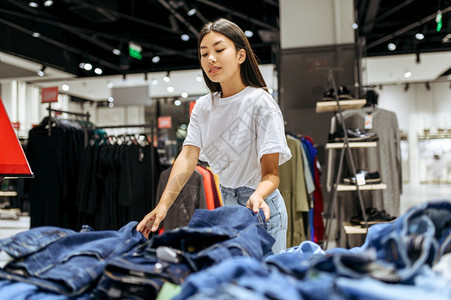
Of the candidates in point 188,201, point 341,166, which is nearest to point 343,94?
point 341,166

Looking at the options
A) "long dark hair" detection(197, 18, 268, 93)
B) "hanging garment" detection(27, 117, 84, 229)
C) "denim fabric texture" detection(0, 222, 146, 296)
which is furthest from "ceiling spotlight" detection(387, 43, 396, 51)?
"denim fabric texture" detection(0, 222, 146, 296)

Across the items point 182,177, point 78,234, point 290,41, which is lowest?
point 78,234

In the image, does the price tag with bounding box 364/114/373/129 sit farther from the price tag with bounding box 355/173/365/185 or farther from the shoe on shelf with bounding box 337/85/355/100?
the price tag with bounding box 355/173/365/185

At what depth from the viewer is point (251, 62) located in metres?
1.65

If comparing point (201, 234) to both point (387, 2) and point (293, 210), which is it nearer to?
point (293, 210)

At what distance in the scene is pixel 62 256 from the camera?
37.3 inches

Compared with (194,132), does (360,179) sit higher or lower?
lower

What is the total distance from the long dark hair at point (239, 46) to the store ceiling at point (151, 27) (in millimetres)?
4798

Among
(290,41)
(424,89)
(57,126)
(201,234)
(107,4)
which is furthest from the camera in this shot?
(424,89)

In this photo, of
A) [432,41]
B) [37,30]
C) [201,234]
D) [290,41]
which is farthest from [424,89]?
[201,234]

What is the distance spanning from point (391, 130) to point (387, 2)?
17.5 ft

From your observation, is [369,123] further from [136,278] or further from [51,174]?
[136,278]

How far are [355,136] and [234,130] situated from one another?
288 centimetres

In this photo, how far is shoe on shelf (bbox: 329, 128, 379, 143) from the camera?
411 centimetres
